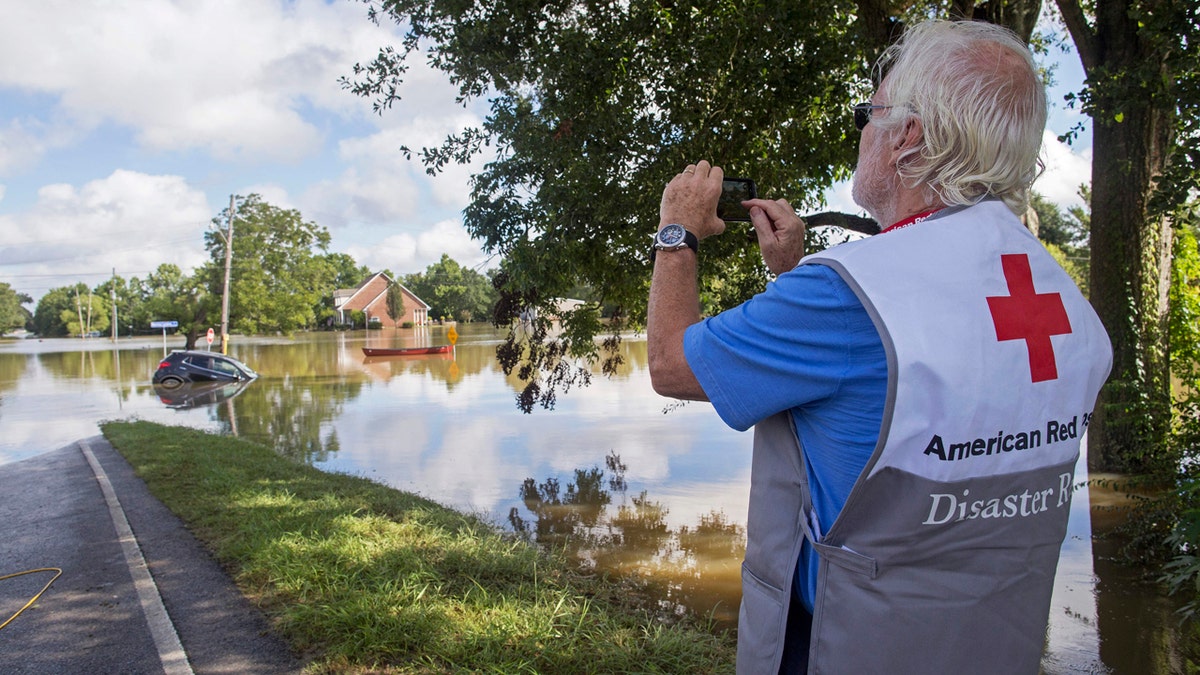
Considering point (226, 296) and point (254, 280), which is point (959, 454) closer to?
point (226, 296)

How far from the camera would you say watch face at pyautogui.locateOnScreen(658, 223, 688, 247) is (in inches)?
66.4

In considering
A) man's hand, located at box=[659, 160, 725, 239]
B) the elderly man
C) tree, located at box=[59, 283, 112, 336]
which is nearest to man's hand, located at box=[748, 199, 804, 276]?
man's hand, located at box=[659, 160, 725, 239]

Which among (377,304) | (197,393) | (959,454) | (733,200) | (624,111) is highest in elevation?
(377,304)

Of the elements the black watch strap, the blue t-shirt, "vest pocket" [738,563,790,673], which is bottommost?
"vest pocket" [738,563,790,673]

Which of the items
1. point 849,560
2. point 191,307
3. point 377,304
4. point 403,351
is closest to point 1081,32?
point 849,560

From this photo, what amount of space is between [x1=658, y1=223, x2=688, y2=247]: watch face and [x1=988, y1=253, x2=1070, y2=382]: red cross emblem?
0.64m

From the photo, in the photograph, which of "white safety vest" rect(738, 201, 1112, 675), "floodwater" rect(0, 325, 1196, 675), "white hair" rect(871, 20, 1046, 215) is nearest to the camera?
"white safety vest" rect(738, 201, 1112, 675)

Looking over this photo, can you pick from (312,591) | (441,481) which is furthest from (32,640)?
(441,481)

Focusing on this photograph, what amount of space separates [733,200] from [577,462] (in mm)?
10375

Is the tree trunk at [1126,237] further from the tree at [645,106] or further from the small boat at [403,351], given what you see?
the small boat at [403,351]

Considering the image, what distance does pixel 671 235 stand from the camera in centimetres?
171

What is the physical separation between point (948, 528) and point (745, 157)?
665 cm

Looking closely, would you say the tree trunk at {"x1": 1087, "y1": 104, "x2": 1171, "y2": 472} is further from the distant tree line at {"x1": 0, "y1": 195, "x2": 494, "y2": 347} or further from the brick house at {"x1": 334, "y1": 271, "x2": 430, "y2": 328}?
the brick house at {"x1": 334, "y1": 271, "x2": 430, "y2": 328}

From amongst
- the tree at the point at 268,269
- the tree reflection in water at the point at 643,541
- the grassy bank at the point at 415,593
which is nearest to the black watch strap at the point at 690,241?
the grassy bank at the point at 415,593
